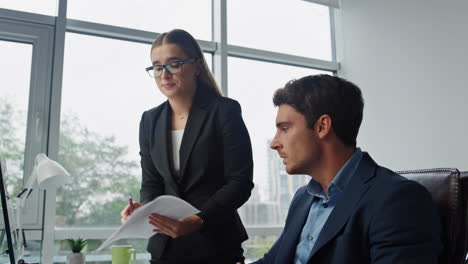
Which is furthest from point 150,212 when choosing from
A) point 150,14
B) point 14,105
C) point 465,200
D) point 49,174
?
point 150,14

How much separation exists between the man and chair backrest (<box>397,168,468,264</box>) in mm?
127

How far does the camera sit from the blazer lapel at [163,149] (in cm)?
160

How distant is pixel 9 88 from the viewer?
2732 millimetres

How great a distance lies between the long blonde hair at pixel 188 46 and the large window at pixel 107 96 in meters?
1.40

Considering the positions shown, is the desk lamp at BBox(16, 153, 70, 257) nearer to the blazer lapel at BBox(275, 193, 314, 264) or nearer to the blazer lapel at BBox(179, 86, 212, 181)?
the blazer lapel at BBox(179, 86, 212, 181)

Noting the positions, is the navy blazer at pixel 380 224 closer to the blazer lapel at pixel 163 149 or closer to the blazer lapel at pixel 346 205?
the blazer lapel at pixel 346 205

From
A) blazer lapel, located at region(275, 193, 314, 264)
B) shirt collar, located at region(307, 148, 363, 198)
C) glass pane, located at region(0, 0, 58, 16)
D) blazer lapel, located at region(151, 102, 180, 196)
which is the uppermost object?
glass pane, located at region(0, 0, 58, 16)

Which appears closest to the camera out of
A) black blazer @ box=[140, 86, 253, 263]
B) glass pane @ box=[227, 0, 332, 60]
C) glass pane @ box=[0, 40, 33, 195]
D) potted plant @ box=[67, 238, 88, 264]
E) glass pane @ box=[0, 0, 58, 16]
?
black blazer @ box=[140, 86, 253, 263]

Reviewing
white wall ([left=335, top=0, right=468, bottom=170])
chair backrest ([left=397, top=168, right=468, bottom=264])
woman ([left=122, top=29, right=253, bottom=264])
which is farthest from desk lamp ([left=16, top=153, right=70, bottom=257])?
white wall ([left=335, top=0, right=468, bottom=170])

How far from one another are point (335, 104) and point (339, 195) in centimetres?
26

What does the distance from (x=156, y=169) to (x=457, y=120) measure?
7.37ft

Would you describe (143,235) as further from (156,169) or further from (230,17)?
(230,17)

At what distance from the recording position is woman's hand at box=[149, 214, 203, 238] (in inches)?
51.1

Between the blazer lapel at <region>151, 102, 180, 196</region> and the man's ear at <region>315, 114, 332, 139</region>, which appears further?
the blazer lapel at <region>151, 102, 180, 196</region>
